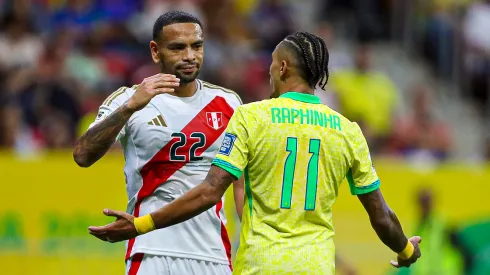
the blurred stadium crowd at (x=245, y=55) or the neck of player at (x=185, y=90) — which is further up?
the neck of player at (x=185, y=90)

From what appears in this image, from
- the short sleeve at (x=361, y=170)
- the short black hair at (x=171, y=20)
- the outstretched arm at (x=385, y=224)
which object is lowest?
the outstretched arm at (x=385, y=224)

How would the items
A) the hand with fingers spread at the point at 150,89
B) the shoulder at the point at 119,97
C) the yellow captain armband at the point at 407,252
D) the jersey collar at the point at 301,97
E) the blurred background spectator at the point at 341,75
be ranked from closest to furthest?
the jersey collar at the point at 301,97 < the hand with fingers spread at the point at 150,89 < the yellow captain armband at the point at 407,252 < the shoulder at the point at 119,97 < the blurred background spectator at the point at 341,75

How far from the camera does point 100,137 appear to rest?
6062 mm

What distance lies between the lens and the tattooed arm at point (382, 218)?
571 cm

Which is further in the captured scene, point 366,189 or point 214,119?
point 214,119

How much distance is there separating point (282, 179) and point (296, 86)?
0.53 m

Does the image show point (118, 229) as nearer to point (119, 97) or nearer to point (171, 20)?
point (119, 97)

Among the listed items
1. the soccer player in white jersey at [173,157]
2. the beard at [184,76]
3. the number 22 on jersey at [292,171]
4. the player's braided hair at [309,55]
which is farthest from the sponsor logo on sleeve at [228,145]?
the beard at [184,76]

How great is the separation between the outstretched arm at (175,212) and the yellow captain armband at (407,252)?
119cm

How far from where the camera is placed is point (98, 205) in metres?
11.9

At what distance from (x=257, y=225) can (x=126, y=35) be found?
29.4ft

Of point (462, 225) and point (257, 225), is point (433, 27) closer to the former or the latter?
point (462, 225)

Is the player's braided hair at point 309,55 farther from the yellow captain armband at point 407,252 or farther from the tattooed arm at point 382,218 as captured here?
the yellow captain armband at point 407,252

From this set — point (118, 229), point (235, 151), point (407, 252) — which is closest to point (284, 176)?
point (235, 151)
